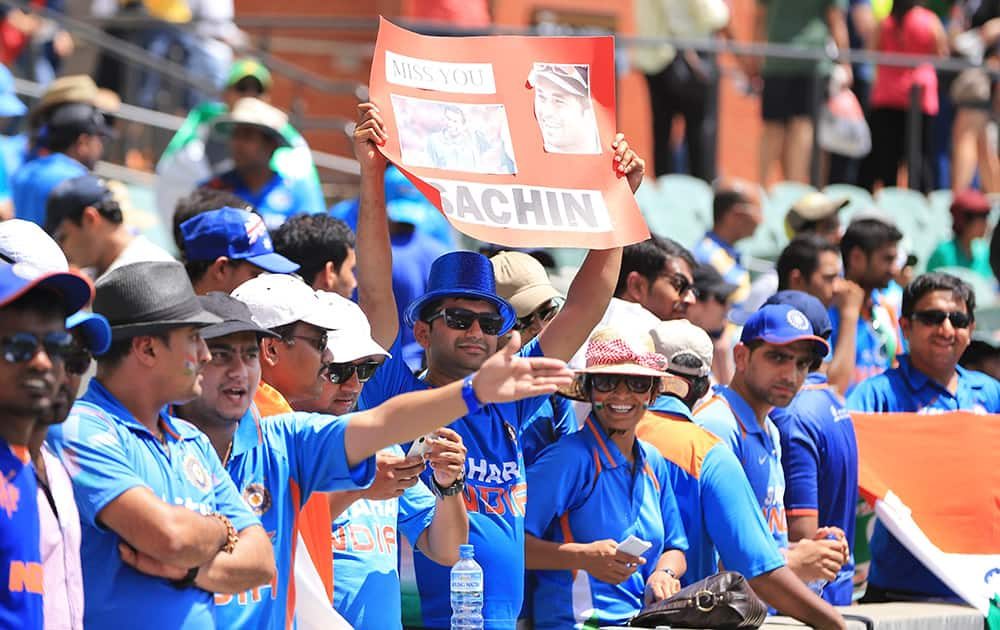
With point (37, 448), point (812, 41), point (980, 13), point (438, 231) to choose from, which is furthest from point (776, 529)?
point (980, 13)

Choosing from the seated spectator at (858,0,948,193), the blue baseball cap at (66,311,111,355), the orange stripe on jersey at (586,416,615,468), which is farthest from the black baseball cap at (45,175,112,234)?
the seated spectator at (858,0,948,193)

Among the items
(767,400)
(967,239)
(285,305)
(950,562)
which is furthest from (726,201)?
(285,305)

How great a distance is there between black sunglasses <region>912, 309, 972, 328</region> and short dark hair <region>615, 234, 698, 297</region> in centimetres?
141

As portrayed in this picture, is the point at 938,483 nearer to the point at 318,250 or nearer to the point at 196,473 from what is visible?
the point at 318,250

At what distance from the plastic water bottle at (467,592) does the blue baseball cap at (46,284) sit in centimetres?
182

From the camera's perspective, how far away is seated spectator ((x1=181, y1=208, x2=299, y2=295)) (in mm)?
6184

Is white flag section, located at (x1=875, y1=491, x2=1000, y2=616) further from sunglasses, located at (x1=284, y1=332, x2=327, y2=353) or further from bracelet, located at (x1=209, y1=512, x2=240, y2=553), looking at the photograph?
bracelet, located at (x1=209, y1=512, x2=240, y2=553)

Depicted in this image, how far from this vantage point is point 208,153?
10.5m

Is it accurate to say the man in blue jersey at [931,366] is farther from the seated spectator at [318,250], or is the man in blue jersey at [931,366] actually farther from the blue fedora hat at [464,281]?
the blue fedora hat at [464,281]

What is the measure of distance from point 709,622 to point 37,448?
9.20 feet

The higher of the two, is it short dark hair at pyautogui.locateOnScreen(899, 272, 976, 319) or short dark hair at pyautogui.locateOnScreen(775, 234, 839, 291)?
short dark hair at pyautogui.locateOnScreen(775, 234, 839, 291)

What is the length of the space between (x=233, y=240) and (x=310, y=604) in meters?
1.93

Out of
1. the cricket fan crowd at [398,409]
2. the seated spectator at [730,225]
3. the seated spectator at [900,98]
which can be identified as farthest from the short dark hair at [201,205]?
the seated spectator at [900,98]

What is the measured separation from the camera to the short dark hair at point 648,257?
7586 mm
